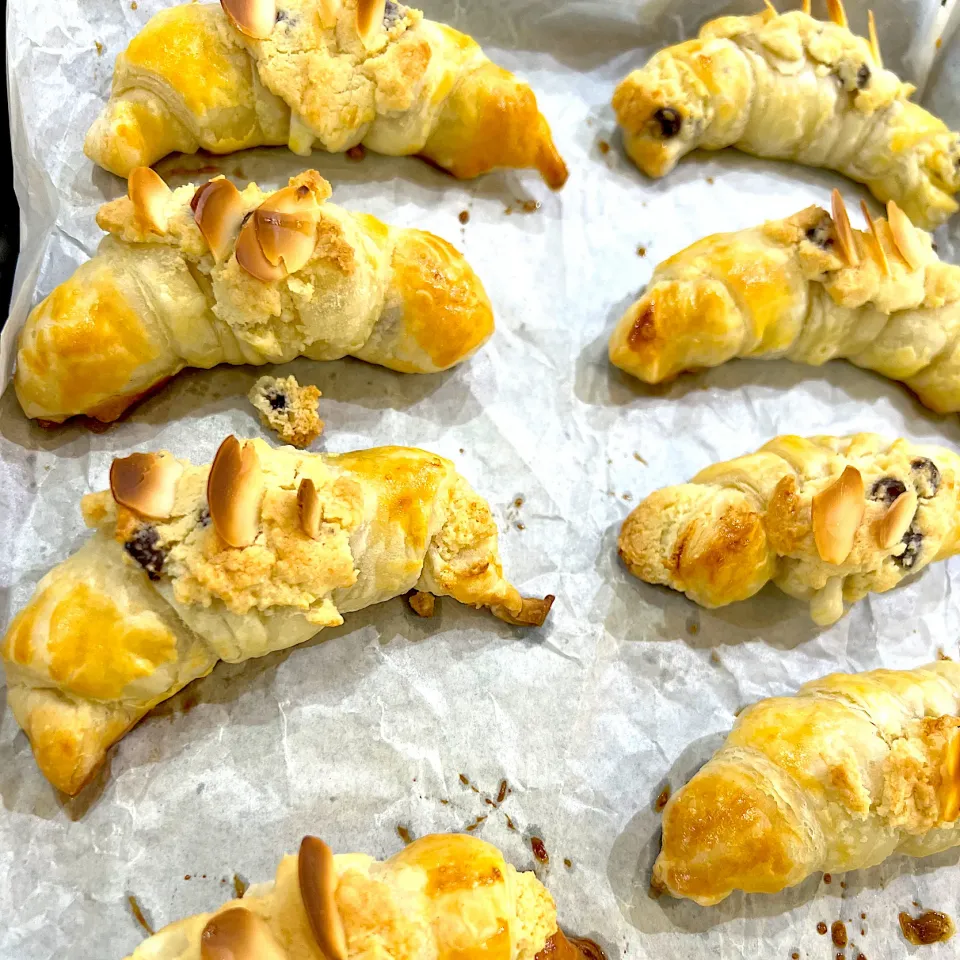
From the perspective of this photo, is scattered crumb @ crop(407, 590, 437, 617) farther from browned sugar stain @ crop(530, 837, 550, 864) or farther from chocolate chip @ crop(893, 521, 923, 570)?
chocolate chip @ crop(893, 521, 923, 570)

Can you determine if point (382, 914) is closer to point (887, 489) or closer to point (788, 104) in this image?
point (887, 489)

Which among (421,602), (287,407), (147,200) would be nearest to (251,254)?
(147,200)

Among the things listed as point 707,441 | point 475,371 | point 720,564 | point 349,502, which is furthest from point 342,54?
point 720,564

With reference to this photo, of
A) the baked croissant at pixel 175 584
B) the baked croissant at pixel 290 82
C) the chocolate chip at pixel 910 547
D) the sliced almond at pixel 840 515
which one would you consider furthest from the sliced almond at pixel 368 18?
the chocolate chip at pixel 910 547

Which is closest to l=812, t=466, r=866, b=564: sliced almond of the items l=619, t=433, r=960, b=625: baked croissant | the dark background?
l=619, t=433, r=960, b=625: baked croissant

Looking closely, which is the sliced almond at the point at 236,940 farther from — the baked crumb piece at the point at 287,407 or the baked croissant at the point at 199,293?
the baked croissant at the point at 199,293

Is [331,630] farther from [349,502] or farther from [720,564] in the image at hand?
[720,564]
